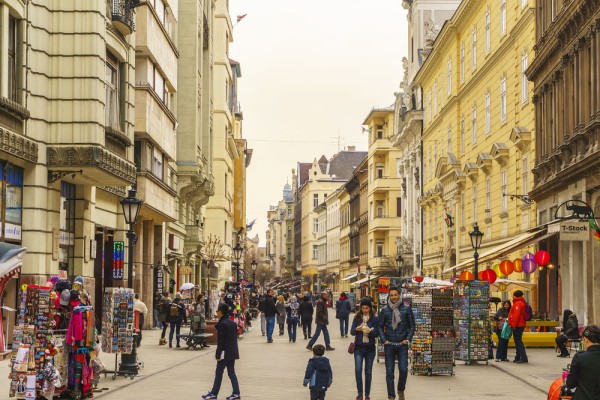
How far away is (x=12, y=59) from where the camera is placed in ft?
78.1

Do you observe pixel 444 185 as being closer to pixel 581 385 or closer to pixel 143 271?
pixel 143 271

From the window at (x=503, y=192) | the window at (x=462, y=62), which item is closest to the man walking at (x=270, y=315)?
the window at (x=503, y=192)

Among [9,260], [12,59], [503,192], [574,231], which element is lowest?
[9,260]

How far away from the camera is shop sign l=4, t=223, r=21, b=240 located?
23650 mm

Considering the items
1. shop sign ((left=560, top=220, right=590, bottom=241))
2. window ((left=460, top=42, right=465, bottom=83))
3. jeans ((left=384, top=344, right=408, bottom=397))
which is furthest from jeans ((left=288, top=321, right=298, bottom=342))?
window ((left=460, top=42, right=465, bottom=83))

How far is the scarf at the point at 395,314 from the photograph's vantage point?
16.7 meters

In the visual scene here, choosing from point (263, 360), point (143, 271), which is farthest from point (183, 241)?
point (263, 360)

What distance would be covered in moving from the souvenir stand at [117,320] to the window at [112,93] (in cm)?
1011

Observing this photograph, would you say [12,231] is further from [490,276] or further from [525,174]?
[525,174]

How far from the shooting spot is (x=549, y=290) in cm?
3572

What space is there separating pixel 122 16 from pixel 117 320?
12415mm

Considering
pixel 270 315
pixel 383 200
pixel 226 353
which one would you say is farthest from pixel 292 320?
pixel 383 200

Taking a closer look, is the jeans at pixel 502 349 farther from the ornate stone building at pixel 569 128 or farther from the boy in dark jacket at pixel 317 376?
the boy in dark jacket at pixel 317 376

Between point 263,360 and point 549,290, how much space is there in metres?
13.1
